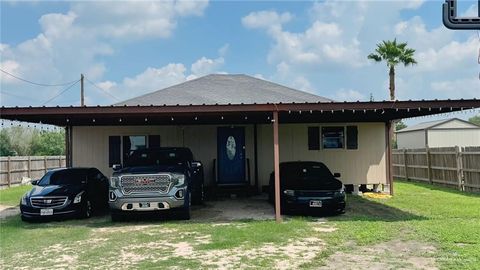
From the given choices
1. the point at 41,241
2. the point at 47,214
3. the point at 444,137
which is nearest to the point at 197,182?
the point at 47,214

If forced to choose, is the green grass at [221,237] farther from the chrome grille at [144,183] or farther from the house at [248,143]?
the house at [248,143]

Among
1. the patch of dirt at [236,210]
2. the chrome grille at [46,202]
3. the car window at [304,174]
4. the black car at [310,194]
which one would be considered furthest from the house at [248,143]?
the chrome grille at [46,202]

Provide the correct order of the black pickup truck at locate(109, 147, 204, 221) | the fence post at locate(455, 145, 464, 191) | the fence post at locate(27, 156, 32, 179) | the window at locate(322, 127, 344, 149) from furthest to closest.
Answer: the fence post at locate(27, 156, 32, 179) < the fence post at locate(455, 145, 464, 191) < the window at locate(322, 127, 344, 149) < the black pickup truck at locate(109, 147, 204, 221)

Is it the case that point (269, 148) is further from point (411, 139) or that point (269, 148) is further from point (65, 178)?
point (411, 139)

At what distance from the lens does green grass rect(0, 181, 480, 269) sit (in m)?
7.10

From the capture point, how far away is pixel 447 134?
111ft

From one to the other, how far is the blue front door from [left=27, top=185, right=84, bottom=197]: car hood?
6425mm

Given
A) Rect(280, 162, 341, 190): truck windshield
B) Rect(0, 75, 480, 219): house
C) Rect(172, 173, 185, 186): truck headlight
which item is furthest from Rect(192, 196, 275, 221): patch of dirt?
Rect(0, 75, 480, 219): house

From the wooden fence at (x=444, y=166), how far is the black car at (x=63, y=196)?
43.2 ft

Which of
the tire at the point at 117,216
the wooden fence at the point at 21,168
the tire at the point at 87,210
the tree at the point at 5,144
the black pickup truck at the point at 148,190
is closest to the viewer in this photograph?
the black pickup truck at the point at 148,190

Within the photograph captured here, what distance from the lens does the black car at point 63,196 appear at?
11188mm

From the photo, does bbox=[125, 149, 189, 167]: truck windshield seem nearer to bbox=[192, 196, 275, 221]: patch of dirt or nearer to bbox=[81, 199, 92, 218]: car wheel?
bbox=[81, 199, 92, 218]: car wheel

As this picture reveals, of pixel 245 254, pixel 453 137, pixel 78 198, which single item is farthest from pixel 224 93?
pixel 453 137

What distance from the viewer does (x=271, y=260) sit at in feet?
22.9
